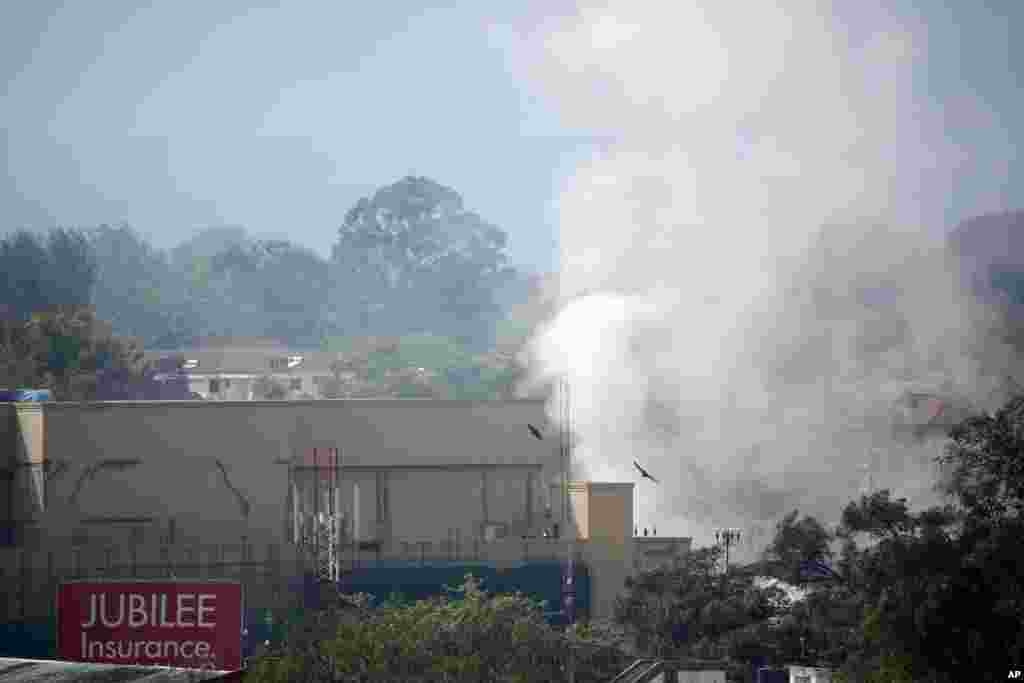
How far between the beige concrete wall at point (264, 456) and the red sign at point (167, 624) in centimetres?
2065

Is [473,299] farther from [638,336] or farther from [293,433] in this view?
[293,433]

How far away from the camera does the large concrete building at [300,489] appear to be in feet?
151

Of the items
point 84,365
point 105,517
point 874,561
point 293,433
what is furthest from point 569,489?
point 84,365

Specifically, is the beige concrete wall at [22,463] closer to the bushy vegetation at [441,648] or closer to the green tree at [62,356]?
the bushy vegetation at [441,648]

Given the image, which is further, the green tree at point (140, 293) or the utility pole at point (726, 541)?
the green tree at point (140, 293)

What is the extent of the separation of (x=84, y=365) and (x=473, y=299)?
47081mm

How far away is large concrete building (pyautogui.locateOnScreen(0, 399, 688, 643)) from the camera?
4597cm

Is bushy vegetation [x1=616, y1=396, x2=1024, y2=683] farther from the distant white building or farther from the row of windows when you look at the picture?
the row of windows

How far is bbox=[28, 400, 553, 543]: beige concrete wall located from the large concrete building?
0.03 meters

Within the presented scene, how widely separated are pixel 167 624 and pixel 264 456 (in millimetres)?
22493

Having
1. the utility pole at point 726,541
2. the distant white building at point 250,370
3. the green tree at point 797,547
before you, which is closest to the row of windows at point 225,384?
the distant white building at point 250,370

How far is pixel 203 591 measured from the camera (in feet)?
81.4

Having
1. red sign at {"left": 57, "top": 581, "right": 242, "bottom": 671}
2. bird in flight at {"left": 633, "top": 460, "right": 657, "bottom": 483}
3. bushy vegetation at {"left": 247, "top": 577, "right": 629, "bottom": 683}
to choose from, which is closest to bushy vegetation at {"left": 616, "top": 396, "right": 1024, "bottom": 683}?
bushy vegetation at {"left": 247, "top": 577, "right": 629, "bottom": 683}

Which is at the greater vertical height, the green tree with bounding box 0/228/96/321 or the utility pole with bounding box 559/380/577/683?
the green tree with bounding box 0/228/96/321
